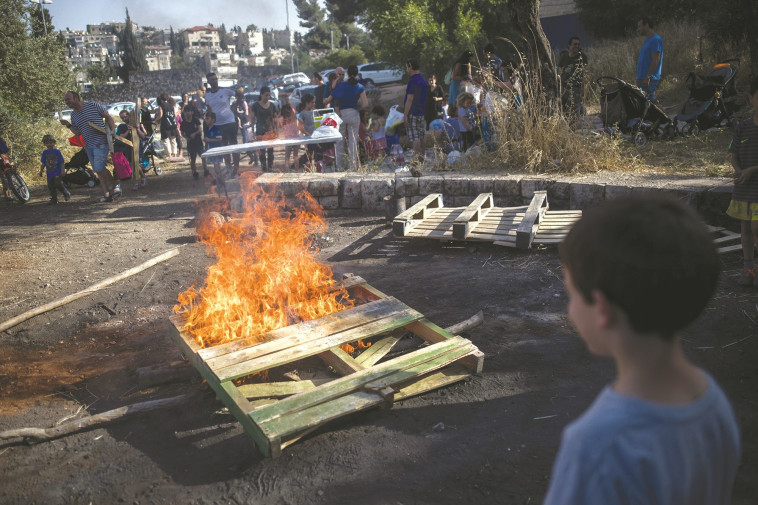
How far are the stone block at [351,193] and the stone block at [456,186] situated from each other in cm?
123

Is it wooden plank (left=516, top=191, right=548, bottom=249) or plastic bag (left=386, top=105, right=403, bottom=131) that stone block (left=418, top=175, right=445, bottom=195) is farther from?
plastic bag (left=386, top=105, right=403, bottom=131)

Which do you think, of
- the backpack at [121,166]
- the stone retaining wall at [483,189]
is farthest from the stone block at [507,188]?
the backpack at [121,166]

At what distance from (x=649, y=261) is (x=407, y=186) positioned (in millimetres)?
6930

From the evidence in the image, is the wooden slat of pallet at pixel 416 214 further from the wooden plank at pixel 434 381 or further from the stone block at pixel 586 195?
the wooden plank at pixel 434 381

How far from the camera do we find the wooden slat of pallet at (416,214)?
20.6 feet

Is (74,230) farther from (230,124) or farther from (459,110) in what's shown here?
(459,110)

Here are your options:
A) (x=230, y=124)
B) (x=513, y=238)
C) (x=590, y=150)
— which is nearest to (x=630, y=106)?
(x=590, y=150)

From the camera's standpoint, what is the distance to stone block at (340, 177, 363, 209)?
26.3 feet

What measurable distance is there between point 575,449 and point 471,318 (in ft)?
10.7

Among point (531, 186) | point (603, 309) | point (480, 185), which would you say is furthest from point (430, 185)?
point (603, 309)

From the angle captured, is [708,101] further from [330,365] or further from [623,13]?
[623,13]

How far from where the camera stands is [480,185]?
743 cm

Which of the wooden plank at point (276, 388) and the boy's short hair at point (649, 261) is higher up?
the boy's short hair at point (649, 261)

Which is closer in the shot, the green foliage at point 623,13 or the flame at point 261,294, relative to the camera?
the flame at point 261,294
